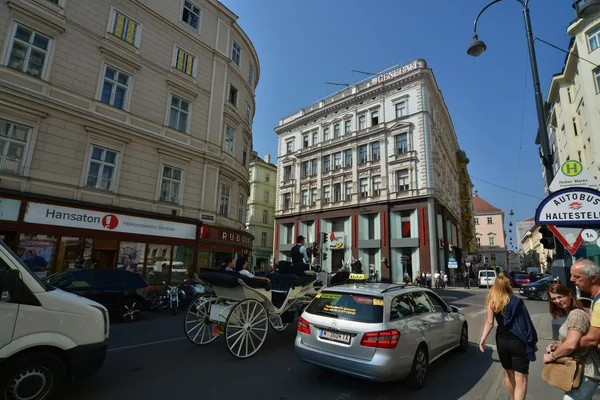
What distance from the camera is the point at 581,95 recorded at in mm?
22781

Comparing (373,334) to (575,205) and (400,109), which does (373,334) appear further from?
(400,109)

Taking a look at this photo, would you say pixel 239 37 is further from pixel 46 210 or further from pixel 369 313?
pixel 369 313

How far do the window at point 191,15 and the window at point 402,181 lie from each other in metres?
Result: 25.9

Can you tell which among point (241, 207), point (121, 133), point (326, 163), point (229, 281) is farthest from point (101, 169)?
point (326, 163)

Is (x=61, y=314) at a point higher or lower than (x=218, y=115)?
lower

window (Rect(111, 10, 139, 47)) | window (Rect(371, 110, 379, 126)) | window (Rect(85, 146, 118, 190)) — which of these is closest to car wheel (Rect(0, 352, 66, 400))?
window (Rect(85, 146, 118, 190))

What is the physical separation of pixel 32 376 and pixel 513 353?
583 cm

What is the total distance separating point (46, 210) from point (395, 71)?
37794mm

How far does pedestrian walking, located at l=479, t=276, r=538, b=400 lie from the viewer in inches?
157

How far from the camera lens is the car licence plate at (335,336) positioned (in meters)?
4.82

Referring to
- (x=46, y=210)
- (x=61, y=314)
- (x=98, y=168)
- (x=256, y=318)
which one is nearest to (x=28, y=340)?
(x=61, y=314)

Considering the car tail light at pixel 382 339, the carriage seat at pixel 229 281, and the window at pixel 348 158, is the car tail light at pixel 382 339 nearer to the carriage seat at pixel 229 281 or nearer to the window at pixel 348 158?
the carriage seat at pixel 229 281

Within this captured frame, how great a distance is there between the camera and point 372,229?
1497 inches

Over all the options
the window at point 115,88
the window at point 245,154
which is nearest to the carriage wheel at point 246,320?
the window at point 115,88
